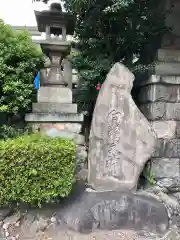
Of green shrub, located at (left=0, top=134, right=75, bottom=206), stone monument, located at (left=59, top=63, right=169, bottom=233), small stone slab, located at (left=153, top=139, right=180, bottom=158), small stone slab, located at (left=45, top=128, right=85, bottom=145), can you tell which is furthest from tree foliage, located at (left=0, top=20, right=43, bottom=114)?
small stone slab, located at (left=153, top=139, right=180, bottom=158)

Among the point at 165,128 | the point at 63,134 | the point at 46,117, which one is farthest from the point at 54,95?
the point at 165,128

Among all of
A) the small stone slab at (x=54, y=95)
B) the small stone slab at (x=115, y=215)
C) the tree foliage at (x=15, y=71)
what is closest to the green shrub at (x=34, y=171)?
the small stone slab at (x=115, y=215)

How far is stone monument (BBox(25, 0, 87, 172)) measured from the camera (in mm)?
4527

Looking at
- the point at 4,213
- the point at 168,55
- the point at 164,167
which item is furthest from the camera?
the point at 168,55

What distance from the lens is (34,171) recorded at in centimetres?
337

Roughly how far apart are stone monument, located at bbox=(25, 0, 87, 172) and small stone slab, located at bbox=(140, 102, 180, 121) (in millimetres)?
1453

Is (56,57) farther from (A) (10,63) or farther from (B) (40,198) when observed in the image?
(B) (40,198)

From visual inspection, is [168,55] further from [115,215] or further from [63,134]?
[115,215]

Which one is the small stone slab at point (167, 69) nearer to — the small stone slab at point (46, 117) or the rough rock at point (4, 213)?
the small stone slab at point (46, 117)

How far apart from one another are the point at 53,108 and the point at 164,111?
221cm

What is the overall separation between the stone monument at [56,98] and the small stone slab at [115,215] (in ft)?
3.15

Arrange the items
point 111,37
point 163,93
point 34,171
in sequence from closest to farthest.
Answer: point 34,171
point 163,93
point 111,37

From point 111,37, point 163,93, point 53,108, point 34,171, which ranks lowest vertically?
point 34,171

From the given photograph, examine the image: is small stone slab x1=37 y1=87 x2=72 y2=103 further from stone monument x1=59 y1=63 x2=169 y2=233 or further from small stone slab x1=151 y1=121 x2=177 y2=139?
small stone slab x1=151 y1=121 x2=177 y2=139
